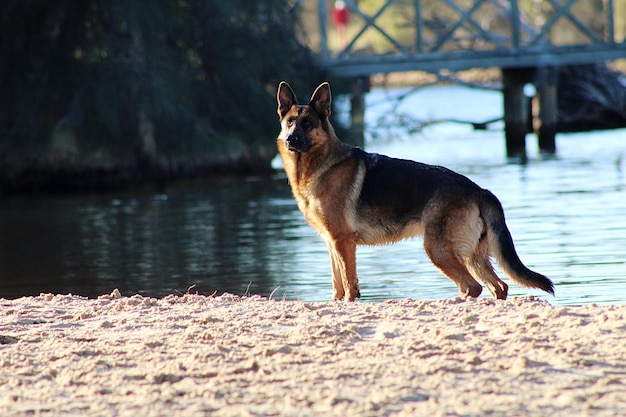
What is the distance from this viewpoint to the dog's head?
9195mm

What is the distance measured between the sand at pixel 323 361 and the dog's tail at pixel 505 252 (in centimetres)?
45

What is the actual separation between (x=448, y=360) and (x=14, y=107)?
20415 mm

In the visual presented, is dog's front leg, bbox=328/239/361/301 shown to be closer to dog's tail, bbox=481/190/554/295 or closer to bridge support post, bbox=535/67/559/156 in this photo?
dog's tail, bbox=481/190/554/295

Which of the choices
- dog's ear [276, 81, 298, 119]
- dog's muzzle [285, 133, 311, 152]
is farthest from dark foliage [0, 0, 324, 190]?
dog's muzzle [285, 133, 311, 152]

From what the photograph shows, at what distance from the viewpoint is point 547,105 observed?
32469 millimetres

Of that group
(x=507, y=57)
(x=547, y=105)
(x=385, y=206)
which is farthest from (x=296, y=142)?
(x=547, y=105)

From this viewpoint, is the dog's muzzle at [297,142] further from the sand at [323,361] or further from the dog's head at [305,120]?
the sand at [323,361]

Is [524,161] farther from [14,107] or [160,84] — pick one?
[14,107]

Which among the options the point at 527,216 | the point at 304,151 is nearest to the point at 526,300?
the point at 304,151

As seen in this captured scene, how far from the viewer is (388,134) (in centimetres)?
3153

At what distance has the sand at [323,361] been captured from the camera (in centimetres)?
543

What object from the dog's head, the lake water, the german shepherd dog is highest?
the dog's head

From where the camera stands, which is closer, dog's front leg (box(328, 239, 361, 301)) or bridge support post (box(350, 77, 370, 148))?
dog's front leg (box(328, 239, 361, 301))

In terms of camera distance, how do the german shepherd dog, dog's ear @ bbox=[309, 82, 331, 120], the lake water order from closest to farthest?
1. the german shepherd dog
2. dog's ear @ bbox=[309, 82, 331, 120]
3. the lake water
